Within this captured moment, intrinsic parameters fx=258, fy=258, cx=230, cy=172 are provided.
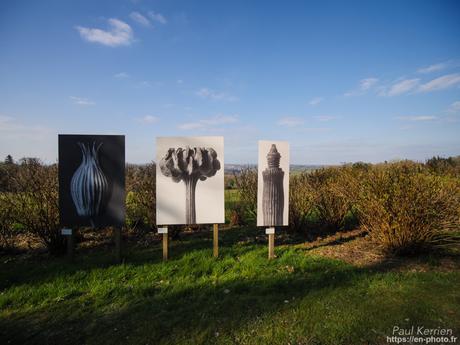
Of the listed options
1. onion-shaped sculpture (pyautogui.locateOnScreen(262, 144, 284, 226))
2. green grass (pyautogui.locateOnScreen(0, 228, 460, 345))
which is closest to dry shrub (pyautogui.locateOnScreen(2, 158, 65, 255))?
green grass (pyautogui.locateOnScreen(0, 228, 460, 345))

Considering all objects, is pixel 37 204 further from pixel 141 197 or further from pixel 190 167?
pixel 190 167

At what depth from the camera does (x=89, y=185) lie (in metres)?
4.83

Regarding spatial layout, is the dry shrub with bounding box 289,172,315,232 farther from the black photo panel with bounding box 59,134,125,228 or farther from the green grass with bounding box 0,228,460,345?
the black photo panel with bounding box 59,134,125,228

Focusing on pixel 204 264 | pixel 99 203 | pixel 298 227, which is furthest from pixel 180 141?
pixel 298 227

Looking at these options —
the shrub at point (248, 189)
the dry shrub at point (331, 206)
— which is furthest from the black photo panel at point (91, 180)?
the dry shrub at point (331, 206)

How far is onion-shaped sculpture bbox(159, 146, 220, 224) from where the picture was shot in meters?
5.05

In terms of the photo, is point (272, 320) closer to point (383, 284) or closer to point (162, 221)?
point (383, 284)

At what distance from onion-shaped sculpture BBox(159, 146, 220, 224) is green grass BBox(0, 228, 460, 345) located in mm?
1115

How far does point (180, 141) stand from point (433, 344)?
4.61 meters

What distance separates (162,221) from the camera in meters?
5.00

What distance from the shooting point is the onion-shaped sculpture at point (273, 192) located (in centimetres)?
530

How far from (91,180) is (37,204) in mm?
1378

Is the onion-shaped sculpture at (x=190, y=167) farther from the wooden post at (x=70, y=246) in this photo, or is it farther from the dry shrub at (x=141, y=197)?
the wooden post at (x=70, y=246)

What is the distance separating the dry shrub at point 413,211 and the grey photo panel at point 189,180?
10.2 feet
